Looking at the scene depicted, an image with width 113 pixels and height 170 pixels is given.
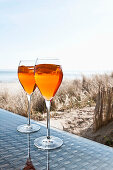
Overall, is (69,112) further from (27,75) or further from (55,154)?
(55,154)

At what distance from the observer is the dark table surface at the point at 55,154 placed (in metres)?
0.57

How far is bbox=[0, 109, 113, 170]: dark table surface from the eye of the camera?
22.6 inches

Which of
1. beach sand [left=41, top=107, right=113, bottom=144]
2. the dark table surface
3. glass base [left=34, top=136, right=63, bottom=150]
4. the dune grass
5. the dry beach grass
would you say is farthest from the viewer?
the dune grass

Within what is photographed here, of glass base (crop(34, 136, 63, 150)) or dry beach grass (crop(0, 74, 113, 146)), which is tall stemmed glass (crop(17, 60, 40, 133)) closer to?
glass base (crop(34, 136, 63, 150))

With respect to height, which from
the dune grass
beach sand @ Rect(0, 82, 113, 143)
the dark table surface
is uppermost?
the dark table surface

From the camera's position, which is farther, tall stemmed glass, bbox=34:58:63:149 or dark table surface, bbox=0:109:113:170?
tall stemmed glass, bbox=34:58:63:149

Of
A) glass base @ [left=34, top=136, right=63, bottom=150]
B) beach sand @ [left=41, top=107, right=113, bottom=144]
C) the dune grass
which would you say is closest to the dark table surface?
glass base @ [left=34, top=136, right=63, bottom=150]

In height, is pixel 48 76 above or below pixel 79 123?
above

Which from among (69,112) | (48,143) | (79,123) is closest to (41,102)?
(69,112)

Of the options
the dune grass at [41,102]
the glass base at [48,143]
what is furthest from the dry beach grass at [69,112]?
the glass base at [48,143]

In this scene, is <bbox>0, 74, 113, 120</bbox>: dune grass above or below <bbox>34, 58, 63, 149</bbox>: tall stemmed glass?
below

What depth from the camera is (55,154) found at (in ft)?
2.20

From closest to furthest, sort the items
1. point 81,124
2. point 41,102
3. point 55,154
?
point 55,154
point 81,124
point 41,102

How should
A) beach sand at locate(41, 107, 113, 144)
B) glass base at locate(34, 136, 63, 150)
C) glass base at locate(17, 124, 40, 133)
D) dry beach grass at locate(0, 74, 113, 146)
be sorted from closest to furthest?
1. glass base at locate(34, 136, 63, 150)
2. glass base at locate(17, 124, 40, 133)
3. beach sand at locate(41, 107, 113, 144)
4. dry beach grass at locate(0, 74, 113, 146)
